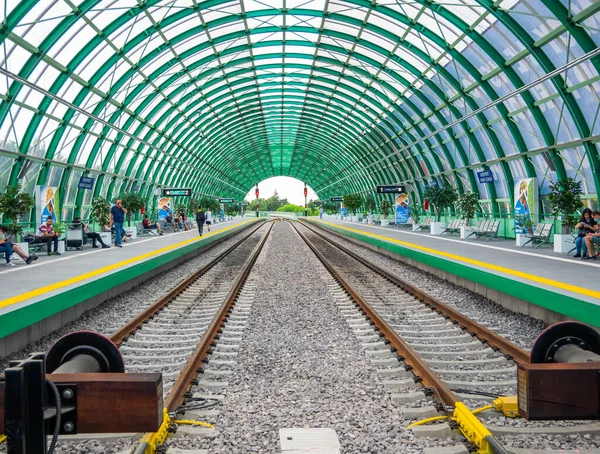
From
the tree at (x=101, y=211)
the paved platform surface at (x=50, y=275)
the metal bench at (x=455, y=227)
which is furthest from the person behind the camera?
the metal bench at (x=455, y=227)

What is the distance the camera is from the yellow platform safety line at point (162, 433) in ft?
10.4

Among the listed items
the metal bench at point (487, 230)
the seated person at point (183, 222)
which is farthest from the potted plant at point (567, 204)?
the seated person at point (183, 222)

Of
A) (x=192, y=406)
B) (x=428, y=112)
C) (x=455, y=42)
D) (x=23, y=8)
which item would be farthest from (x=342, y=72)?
(x=192, y=406)

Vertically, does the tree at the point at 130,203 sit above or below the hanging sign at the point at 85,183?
below

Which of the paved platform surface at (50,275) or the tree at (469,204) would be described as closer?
the paved platform surface at (50,275)

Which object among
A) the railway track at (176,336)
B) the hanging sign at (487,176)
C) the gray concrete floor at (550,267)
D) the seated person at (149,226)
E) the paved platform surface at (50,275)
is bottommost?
the railway track at (176,336)

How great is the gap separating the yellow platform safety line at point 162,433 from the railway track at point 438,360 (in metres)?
1.73

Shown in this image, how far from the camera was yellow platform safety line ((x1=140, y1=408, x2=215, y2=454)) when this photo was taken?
3.17 m

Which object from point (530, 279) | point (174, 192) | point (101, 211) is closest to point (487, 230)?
point (530, 279)

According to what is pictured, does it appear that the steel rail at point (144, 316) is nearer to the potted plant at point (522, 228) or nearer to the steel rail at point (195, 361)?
the steel rail at point (195, 361)

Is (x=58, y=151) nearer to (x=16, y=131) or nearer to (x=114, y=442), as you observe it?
(x=16, y=131)

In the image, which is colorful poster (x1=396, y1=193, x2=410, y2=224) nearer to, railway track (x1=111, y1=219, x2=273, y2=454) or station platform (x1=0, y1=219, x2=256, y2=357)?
station platform (x1=0, y1=219, x2=256, y2=357)

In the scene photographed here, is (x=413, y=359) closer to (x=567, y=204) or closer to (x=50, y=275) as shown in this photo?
(x=50, y=275)

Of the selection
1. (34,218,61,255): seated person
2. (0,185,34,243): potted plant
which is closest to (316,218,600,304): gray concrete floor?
(0,185,34,243): potted plant
